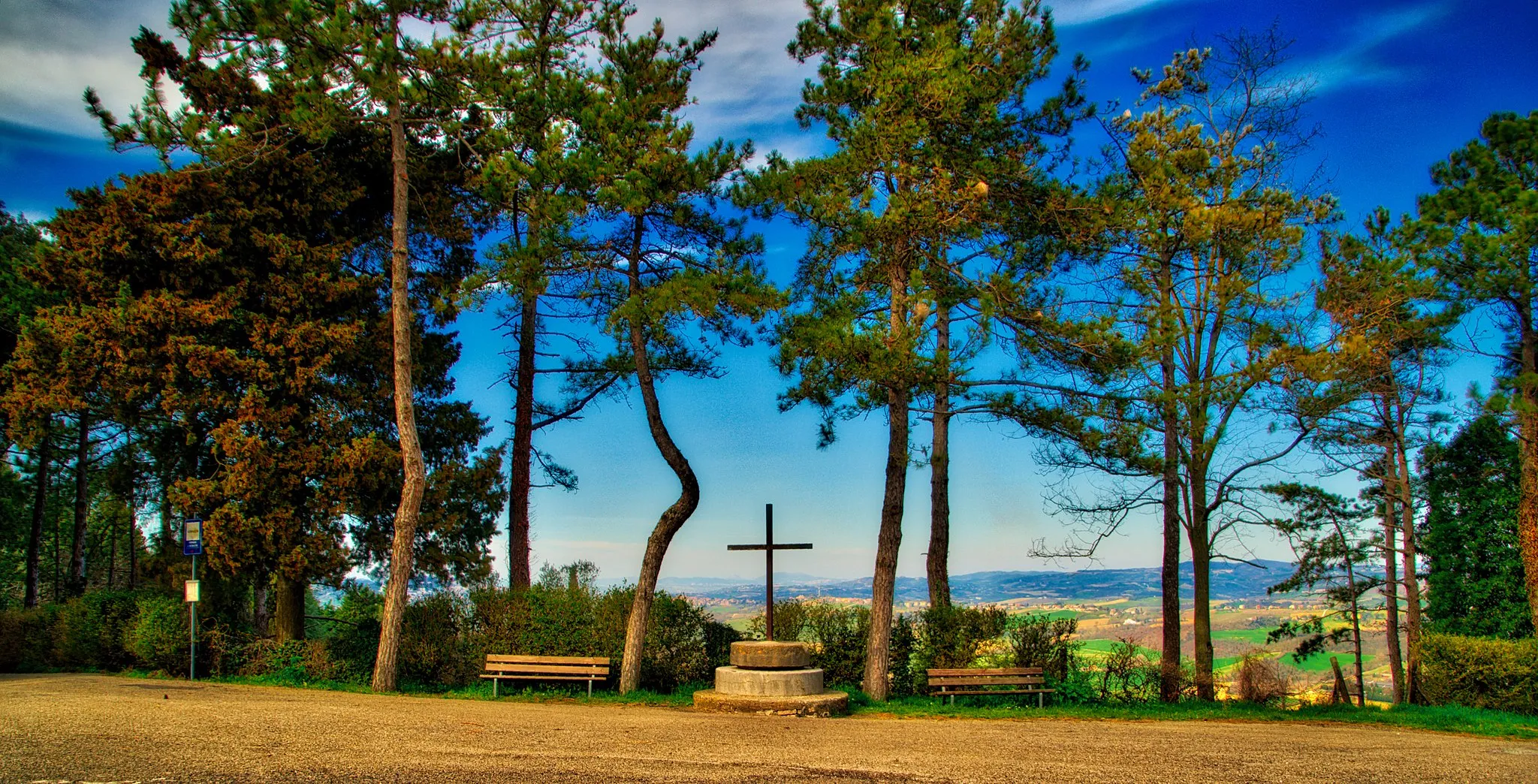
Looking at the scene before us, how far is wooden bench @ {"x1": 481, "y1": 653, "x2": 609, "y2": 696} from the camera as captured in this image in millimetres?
12695

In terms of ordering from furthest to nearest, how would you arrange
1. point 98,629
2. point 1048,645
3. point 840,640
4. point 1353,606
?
point 1353,606 < point 98,629 < point 840,640 < point 1048,645

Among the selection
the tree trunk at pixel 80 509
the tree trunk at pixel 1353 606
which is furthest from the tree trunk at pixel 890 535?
the tree trunk at pixel 80 509

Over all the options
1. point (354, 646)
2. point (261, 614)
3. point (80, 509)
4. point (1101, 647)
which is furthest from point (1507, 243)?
point (80, 509)

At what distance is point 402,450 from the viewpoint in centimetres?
1437

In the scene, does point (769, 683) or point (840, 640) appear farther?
point (840, 640)

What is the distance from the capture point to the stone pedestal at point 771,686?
36.4ft

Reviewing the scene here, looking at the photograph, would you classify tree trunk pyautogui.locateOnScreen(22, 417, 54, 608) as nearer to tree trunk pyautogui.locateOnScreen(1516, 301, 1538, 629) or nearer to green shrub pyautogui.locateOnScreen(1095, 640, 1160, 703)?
green shrub pyautogui.locateOnScreen(1095, 640, 1160, 703)

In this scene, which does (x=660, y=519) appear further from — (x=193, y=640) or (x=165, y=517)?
(x=165, y=517)

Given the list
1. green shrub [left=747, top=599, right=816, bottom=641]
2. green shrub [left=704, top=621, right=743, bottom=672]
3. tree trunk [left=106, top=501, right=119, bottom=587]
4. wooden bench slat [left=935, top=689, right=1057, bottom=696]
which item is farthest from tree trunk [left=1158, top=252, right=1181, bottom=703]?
tree trunk [left=106, top=501, right=119, bottom=587]

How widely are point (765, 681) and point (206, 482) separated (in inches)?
381

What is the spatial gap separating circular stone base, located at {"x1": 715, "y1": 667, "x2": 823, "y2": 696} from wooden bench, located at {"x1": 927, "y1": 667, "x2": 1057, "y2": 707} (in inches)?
71.6

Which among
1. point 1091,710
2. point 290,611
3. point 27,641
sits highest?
point 290,611

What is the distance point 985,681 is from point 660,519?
5.25 metres

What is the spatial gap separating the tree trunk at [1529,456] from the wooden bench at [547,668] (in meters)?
15.5
